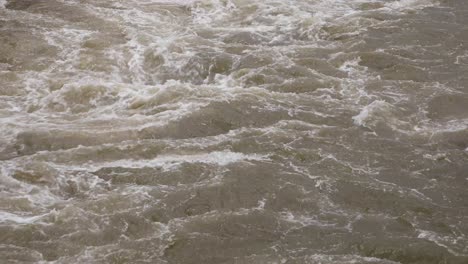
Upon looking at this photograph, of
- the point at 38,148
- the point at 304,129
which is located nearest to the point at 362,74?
the point at 304,129

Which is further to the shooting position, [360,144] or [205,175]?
[360,144]

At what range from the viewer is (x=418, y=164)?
21.3 ft

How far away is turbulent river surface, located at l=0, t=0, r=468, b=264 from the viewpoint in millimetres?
5309

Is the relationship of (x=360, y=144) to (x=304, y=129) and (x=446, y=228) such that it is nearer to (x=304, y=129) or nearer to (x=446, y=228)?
(x=304, y=129)

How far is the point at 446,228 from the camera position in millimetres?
5461

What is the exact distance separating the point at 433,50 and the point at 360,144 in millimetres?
3329

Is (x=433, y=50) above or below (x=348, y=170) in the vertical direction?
above

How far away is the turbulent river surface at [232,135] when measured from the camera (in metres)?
5.31

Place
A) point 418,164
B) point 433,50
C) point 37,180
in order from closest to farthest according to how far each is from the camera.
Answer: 1. point 37,180
2. point 418,164
3. point 433,50

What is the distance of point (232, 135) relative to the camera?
7000 millimetres

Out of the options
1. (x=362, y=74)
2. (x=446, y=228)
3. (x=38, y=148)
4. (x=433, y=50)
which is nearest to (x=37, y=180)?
(x=38, y=148)

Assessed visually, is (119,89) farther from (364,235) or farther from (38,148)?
(364,235)

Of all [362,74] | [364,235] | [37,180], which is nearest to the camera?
[364,235]

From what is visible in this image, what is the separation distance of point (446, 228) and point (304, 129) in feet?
7.36
